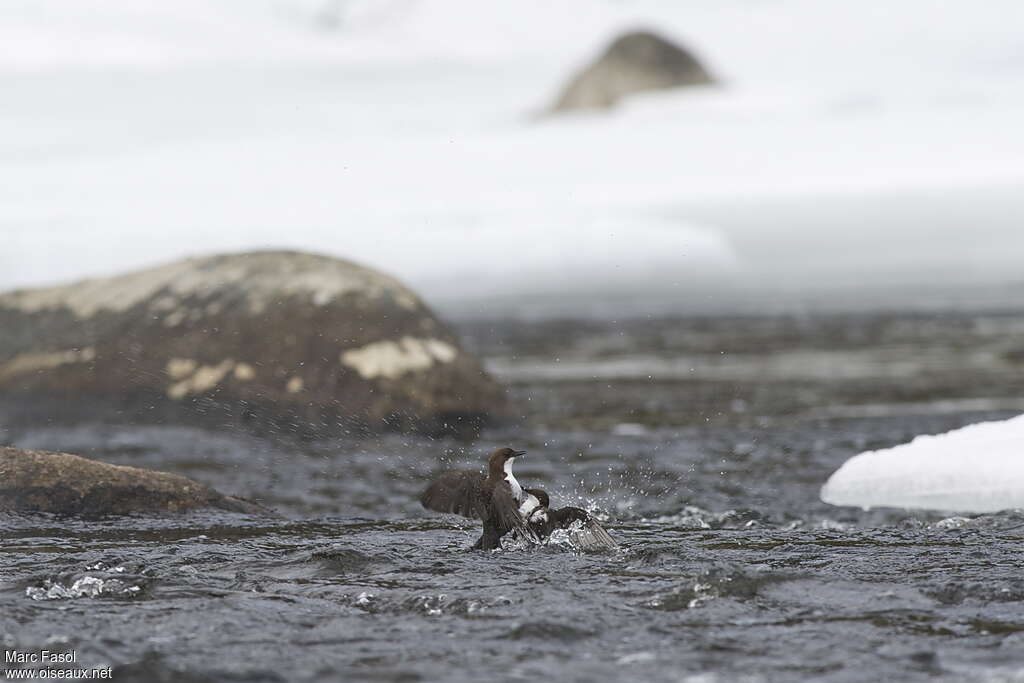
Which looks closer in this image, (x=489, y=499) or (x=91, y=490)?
(x=489, y=499)

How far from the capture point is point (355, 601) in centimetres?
496

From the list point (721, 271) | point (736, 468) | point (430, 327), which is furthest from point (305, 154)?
point (736, 468)

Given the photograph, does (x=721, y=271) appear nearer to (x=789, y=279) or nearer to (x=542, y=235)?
(x=789, y=279)

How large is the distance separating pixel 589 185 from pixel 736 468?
2267cm

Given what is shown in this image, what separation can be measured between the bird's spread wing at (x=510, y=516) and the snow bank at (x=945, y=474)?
233 cm

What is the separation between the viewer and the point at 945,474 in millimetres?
7129

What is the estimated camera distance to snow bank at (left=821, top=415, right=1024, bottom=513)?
6918 millimetres

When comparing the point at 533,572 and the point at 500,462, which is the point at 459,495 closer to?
the point at 500,462

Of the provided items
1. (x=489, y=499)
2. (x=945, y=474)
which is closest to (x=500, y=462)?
(x=489, y=499)

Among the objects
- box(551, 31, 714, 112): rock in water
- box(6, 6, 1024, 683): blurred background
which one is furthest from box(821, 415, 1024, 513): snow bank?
box(551, 31, 714, 112): rock in water

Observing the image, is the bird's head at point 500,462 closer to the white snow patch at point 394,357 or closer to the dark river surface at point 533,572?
the dark river surface at point 533,572

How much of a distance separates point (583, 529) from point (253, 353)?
210 inches

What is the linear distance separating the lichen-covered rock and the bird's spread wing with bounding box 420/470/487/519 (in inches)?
51.4

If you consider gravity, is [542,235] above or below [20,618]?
above
